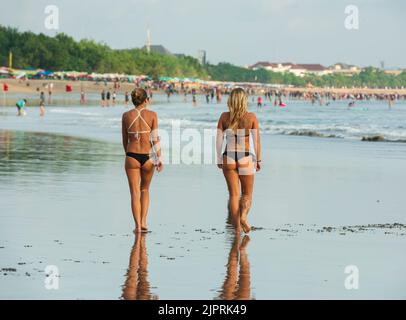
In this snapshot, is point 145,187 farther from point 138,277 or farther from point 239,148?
point 138,277

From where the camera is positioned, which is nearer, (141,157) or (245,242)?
(245,242)

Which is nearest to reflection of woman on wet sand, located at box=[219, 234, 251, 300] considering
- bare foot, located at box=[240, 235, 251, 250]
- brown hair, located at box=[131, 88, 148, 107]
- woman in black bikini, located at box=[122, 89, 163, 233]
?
bare foot, located at box=[240, 235, 251, 250]

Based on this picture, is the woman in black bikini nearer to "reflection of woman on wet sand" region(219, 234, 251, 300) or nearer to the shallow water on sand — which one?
the shallow water on sand

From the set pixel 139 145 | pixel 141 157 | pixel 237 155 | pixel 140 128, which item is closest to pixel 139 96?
pixel 140 128

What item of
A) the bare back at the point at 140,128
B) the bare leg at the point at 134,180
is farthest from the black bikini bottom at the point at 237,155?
the bare leg at the point at 134,180

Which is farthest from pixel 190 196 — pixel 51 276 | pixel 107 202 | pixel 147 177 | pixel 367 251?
pixel 51 276

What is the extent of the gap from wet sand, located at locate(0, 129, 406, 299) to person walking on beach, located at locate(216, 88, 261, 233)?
460 mm

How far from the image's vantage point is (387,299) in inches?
303

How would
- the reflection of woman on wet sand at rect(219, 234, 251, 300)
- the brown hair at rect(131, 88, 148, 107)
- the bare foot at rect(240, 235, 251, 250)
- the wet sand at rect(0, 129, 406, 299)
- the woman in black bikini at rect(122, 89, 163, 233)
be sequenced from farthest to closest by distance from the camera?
the woman in black bikini at rect(122, 89, 163, 233) < the brown hair at rect(131, 88, 148, 107) < the bare foot at rect(240, 235, 251, 250) < the wet sand at rect(0, 129, 406, 299) < the reflection of woman on wet sand at rect(219, 234, 251, 300)

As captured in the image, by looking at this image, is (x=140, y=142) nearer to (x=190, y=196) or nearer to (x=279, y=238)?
(x=279, y=238)

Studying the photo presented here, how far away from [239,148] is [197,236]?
109cm

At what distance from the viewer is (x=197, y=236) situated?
431 inches

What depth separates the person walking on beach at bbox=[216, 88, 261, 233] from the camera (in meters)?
10.8

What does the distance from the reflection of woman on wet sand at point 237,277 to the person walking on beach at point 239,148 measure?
819 mm
